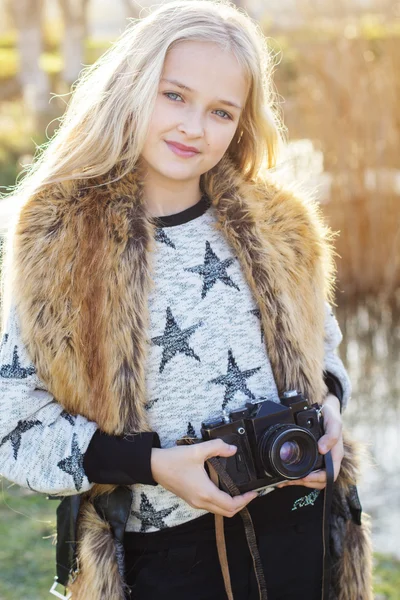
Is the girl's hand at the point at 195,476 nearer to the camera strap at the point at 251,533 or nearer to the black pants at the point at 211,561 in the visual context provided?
the camera strap at the point at 251,533

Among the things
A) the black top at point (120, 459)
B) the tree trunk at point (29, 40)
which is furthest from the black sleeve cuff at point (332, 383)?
the tree trunk at point (29, 40)

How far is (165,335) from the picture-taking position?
1795mm

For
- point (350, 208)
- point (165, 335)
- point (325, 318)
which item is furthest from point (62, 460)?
point (350, 208)

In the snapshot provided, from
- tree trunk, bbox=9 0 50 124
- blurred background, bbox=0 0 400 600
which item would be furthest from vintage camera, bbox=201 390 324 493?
tree trunk, bbox=9 0 50 124

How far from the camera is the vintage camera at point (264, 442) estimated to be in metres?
1.67

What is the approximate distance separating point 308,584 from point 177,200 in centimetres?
96

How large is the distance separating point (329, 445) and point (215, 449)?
31cm

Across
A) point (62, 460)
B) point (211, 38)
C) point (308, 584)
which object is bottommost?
point (308, 584)

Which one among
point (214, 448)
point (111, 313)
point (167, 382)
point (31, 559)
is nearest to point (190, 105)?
point (111, 313)

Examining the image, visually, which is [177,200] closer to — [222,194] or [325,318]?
[222,194]

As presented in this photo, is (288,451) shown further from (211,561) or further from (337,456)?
(211,561)

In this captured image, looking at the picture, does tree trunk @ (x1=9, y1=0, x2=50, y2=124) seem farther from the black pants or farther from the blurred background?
the black pants

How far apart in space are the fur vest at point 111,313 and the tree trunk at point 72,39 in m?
15.4

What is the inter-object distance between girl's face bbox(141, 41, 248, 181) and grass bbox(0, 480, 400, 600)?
159 centimetres
